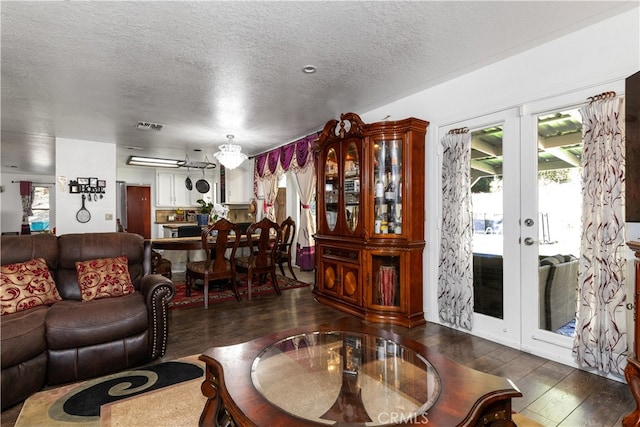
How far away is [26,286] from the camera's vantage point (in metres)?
2.48

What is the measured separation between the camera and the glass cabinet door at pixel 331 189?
4.09 m

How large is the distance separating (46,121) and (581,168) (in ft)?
20.7

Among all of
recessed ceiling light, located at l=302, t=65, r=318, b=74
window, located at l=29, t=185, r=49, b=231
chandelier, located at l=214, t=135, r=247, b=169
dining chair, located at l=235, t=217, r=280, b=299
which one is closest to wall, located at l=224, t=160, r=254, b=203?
chandelier, located at l=214, t=135, r=247, b=169

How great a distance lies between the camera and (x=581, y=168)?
97.9 inches

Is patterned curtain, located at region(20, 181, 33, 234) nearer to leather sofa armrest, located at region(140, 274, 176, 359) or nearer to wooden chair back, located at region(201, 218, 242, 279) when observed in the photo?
wooden chair back, located at region(201, 218, 242, 279)

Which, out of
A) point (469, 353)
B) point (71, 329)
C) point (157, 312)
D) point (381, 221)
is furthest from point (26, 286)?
point (469, 353)

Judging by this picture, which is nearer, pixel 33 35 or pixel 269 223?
pixel 33 35

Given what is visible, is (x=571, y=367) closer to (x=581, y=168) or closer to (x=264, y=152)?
(x=581, y=168)

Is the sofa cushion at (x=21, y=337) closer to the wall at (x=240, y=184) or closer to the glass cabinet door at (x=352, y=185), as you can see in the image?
the glass cabinet door at (x=352, y=185)

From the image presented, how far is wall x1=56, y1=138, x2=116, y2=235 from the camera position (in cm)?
545

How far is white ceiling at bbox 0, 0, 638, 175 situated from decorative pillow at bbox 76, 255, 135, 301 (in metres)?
1.78

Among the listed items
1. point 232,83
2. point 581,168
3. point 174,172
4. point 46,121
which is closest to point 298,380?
point 581,168

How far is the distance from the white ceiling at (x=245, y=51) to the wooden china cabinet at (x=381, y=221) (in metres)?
0.57

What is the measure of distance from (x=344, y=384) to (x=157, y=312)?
177 cm
